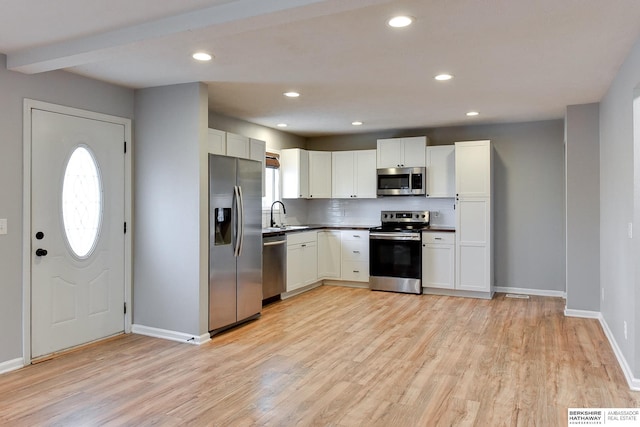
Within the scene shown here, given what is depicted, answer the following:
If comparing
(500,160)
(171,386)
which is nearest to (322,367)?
(171,386)

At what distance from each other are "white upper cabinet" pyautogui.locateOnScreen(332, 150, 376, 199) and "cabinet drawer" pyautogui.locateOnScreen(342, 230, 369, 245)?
0.60m

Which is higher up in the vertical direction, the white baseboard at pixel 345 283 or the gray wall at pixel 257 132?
the gray wall at pixel 257 132

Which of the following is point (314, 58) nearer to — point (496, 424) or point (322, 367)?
point (322, 367)

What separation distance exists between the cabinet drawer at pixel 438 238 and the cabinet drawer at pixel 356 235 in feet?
2.87

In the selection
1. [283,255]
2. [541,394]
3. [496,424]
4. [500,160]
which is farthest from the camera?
[500,160]

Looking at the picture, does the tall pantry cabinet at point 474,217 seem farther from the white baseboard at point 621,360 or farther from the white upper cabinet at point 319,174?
the white upper cabinet at point 319,174

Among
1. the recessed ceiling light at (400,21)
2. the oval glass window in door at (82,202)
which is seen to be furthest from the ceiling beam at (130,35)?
the oval glass window in door at (82,202)

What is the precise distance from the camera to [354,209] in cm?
735

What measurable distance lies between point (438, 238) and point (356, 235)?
1.21 meters

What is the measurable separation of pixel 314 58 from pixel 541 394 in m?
2.85

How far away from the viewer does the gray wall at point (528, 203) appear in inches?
239

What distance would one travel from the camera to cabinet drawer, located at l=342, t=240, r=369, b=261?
669 centimetres

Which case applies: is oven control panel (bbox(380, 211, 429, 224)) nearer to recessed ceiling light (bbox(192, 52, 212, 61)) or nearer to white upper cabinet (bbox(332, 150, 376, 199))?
white upper cabinet (bbox(332, 150, 376, 199))

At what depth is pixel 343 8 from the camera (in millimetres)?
2254
